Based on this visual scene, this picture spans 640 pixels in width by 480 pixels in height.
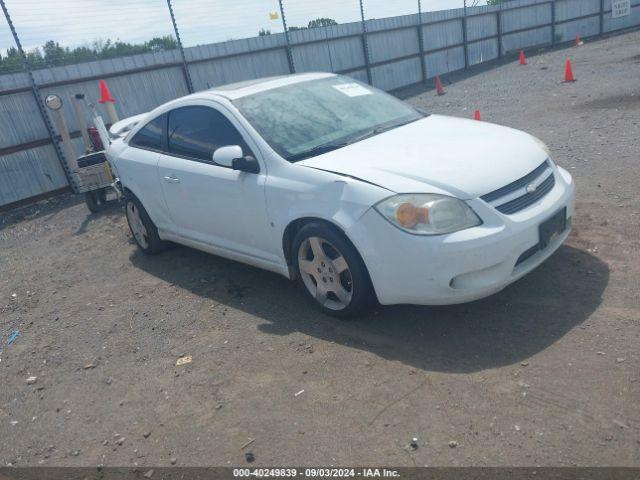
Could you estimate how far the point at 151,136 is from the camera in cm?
546

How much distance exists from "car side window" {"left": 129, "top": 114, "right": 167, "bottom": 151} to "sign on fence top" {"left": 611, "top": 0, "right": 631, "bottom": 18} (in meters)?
28.8

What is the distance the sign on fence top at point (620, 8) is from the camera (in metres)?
27.3

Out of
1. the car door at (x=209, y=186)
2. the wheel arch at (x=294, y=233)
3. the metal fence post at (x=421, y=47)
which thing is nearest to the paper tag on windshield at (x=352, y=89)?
the car door at (x=209, y=186)

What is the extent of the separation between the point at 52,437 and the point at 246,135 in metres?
2.43

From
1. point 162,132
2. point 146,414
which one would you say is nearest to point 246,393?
point 146,414

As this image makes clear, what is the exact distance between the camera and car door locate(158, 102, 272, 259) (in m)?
4.30

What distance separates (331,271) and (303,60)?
13.6 metres

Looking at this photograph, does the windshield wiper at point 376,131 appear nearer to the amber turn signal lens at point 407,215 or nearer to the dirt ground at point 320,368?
the amber turn signal lens at point 407,215

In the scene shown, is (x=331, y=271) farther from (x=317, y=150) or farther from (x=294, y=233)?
(x=317, y=150)

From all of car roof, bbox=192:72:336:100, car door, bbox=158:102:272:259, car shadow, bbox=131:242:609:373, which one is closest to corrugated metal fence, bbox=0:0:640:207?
car door, bbox=158:102:272:259

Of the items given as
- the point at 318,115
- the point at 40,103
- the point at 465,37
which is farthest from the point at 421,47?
the point at 318,115

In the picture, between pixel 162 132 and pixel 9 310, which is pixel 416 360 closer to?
pixel 162 132

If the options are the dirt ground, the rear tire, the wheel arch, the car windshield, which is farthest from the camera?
the rear tire

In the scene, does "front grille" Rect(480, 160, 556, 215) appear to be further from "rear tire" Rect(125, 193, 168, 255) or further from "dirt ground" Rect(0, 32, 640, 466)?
"rear tire" Rect(125, 193, 168, 255)
